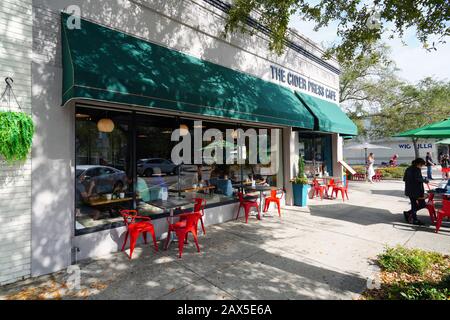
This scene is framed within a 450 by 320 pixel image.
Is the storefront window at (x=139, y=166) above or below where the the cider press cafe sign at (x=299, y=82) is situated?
below

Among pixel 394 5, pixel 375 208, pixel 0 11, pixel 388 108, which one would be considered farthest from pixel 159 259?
pixel 388 108

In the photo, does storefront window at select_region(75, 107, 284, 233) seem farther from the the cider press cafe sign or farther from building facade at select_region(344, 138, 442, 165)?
building facade at select_region(344, 138, 442, 165)

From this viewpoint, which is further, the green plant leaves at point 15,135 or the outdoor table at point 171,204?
the outdoor table at point 171,204

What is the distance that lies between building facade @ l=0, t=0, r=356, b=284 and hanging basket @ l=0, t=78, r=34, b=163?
20 cm

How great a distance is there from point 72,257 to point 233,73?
5.83 metres

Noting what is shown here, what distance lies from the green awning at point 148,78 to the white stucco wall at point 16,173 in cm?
53

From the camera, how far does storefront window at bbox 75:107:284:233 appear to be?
16.8ft

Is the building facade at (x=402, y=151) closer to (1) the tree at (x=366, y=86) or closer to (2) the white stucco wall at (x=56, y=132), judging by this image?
(1) the tree at (x=366, y=86)

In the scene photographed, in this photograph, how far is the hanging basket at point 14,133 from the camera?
145 inches

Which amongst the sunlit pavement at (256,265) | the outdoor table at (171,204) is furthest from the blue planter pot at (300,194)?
the outdoor table at (171,204)

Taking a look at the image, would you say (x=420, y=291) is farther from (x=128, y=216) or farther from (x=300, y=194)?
(x=300, y=194)

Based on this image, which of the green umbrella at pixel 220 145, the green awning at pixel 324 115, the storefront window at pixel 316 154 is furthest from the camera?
the storefront window at pixel 316 154

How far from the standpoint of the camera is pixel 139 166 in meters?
5.86

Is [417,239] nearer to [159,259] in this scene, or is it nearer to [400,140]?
[159,259]
